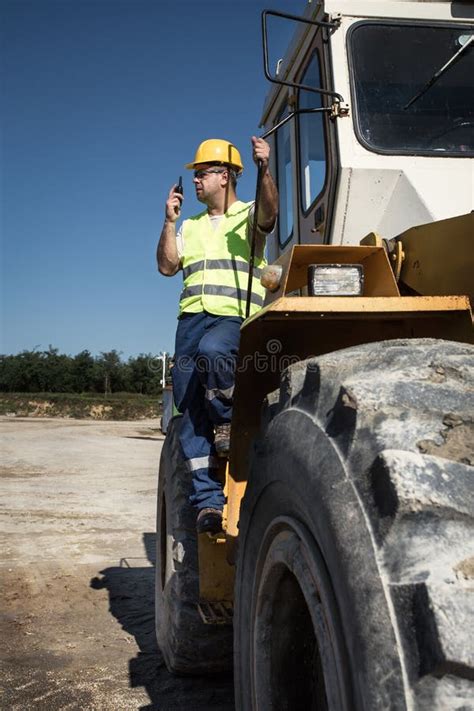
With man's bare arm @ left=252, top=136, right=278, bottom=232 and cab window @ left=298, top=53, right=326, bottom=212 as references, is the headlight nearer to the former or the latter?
man's bare arm @ left=252, top=136, right=278, bottom=232

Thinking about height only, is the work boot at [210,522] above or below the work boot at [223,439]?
below

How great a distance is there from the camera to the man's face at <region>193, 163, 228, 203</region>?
357 centimetres

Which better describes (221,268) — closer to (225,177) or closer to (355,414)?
(225,177)

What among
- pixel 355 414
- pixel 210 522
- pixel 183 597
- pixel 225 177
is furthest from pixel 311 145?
pixel 355 414

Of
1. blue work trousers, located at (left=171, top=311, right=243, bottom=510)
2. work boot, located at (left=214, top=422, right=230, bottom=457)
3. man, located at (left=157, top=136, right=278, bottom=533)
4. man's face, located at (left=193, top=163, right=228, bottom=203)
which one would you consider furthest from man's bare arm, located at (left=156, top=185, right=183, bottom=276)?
work boot, located at (left=214, top=422, right=230, bottom=457)

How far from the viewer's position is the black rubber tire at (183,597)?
11.5ft

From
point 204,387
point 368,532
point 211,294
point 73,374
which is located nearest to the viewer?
point 368,532

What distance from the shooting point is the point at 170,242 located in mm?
3543

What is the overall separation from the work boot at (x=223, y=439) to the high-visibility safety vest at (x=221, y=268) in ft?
1.68

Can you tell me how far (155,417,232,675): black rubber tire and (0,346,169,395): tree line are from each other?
6541cm

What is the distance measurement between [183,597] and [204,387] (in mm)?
1046

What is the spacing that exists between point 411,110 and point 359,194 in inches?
16.2

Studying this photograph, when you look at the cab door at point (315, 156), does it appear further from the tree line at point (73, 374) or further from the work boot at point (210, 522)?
the tree line at point (73, 374)

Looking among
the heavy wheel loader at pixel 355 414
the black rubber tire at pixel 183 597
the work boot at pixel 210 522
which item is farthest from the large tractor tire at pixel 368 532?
the black rubber tire at pixel 183 597
